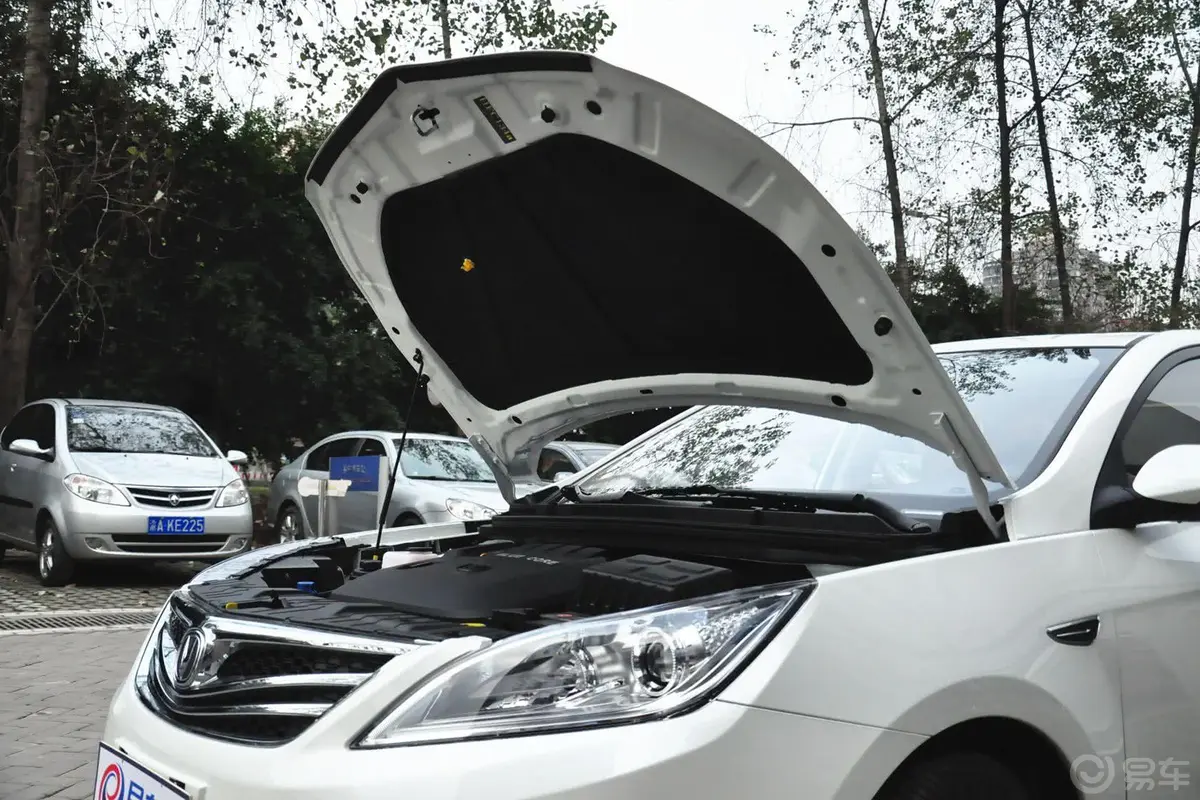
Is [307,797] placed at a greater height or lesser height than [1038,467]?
lesser

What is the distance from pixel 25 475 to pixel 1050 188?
14480mm

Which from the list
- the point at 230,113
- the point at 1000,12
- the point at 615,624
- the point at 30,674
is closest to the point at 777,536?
the point at 615,624

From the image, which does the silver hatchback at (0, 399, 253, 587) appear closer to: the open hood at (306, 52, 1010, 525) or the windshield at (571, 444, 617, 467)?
the windshield at (571, 444, 617, 467)

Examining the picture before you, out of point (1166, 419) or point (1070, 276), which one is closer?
point (1166, 419)

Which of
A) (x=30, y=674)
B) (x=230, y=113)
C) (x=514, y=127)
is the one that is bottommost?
(x=30, y=674)

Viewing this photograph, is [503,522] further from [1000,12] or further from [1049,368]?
[1000,12]

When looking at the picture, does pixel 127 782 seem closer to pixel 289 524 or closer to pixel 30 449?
pixel 30 449

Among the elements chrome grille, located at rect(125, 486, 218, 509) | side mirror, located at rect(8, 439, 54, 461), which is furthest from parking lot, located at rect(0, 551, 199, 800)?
side mirror, located at rect(8, 439, 54, 461)

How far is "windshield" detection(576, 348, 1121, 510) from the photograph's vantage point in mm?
2658

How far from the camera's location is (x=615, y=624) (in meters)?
1.96

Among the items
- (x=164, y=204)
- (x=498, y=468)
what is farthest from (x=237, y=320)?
(x=498, y=468)

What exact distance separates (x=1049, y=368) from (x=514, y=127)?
152 centimetres

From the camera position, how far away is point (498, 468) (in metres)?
3.80

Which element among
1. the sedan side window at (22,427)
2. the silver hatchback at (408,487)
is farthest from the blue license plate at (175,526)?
the sedan side window at (22,427)
